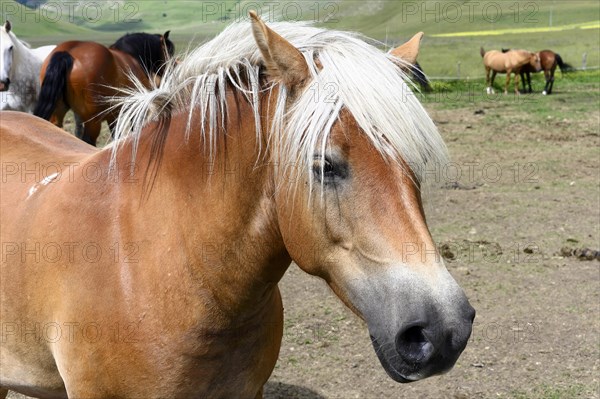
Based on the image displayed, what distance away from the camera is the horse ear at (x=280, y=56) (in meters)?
1.78

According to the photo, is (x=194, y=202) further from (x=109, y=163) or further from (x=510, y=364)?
(x=510, y=364)

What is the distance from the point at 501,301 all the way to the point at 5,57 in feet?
23.7

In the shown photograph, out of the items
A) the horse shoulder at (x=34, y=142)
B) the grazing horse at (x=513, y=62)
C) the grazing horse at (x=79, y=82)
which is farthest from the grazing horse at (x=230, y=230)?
the grazing horse at (x=513, y=62)

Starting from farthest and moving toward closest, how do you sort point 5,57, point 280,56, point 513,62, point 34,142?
point 513,62 → point 5,57 → point 34,142 → point 280,56

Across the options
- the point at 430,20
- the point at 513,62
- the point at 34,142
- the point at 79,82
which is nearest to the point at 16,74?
the point at 79,82

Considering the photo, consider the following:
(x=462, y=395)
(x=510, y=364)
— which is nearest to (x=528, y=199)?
(x=510, y=364)

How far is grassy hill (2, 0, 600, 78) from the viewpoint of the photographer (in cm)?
384

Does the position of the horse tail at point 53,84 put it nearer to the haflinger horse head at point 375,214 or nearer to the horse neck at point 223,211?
the horse neck at point 223,211

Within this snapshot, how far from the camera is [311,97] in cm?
182

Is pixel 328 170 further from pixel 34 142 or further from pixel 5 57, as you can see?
pixel 5 57

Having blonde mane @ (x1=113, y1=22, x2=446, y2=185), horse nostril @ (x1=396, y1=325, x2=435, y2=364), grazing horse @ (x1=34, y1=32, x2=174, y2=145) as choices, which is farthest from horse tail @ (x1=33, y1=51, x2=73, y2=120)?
horse nostril @ (x1=396, y1=325, x2=435, y2=364)

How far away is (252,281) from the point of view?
81.2 inches

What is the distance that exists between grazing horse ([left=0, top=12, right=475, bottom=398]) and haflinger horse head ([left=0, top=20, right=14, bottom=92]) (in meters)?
7.05

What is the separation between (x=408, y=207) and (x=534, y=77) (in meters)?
29.6
